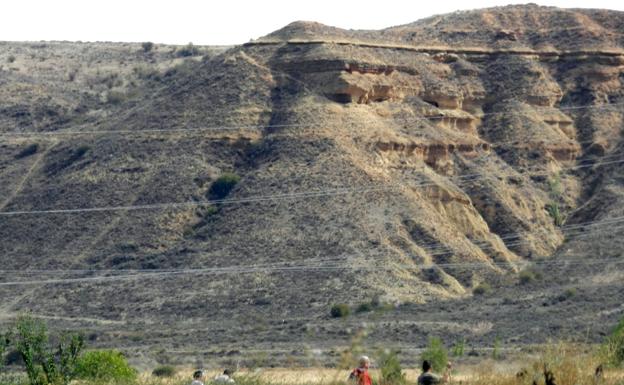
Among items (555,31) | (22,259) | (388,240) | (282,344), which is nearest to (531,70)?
(555,31)

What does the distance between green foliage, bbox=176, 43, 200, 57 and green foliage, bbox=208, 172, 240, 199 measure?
46848 millimetres

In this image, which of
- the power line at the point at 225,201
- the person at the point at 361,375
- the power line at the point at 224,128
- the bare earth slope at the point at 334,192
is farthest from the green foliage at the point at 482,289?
the person at the point at 361,375

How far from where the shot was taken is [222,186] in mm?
87062

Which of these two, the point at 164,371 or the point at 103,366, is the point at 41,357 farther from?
the point at 164,371

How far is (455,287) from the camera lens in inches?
3039

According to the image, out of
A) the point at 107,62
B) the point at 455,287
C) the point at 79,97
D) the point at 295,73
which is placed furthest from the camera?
the point at 107,62

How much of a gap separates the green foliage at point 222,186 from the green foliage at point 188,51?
154 feet

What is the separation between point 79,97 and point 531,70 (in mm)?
32677

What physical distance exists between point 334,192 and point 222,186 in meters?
7.21

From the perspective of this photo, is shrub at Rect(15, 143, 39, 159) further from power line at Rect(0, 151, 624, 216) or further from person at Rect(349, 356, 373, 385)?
person at Rect(349, 356, 373, 385)

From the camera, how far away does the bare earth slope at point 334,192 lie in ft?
237

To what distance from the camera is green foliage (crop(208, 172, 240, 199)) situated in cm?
8669

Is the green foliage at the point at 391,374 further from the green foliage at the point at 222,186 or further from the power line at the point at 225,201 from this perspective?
the green foliage at the point at 222,186

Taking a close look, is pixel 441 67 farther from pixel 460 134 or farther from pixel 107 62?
pixel 107 62
